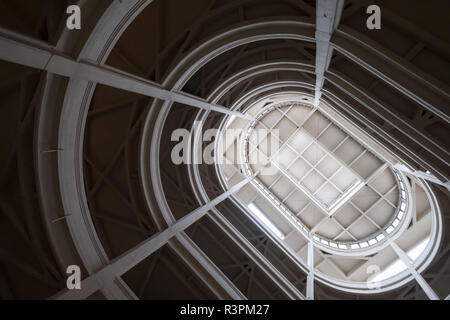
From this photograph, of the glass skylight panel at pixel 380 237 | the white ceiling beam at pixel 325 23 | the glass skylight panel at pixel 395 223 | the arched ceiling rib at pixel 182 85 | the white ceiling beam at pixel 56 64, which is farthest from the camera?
the glass skylight panel at pixel 380 237

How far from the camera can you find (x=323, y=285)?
60.6 ft

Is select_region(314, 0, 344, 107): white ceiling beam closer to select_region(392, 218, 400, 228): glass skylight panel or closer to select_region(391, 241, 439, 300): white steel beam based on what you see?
select_region(391, 241, 439, 300): white steel beam

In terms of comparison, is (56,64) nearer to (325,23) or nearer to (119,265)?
(119,265)

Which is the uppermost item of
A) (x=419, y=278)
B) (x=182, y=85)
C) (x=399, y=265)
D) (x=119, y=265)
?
(x=182, y=85)

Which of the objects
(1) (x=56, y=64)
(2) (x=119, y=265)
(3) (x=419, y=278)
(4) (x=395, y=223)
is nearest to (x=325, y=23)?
(1) (x=56, y=64)

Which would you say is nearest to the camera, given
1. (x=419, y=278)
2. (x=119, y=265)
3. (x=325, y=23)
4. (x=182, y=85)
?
(x=325, y=23)

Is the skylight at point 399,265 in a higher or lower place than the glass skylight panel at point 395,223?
lower

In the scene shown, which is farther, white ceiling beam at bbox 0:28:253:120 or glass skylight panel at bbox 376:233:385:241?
glass skylight panel at bbox 376:233:385:241

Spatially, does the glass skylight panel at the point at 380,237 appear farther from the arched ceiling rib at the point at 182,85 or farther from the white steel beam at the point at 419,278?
the arched ceiling rib at the point at 182,85

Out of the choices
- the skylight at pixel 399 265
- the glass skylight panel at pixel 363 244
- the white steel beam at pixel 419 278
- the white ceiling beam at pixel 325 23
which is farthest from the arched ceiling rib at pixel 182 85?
the glass skylight panel at pixel 363 244

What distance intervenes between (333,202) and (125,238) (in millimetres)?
20447

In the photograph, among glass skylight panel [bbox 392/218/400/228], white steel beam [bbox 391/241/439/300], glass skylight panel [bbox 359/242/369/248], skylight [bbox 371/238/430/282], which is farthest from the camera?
glass skylight panel [bbox 359/242/369/248]

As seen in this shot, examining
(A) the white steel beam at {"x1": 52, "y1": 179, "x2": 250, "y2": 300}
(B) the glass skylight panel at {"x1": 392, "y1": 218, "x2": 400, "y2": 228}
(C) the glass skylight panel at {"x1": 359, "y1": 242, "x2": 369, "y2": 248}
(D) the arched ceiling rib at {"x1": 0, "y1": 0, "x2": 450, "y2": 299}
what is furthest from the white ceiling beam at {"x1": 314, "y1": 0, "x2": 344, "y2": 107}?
(C) the glass skylight panel at {"x1": 359, "y1": 242, "x2": 369, "y2": 248}
